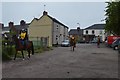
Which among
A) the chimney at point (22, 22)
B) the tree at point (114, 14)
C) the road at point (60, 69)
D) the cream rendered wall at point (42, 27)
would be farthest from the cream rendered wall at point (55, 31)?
the road at point (60, 69)

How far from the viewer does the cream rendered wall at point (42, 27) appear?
66.8 meters

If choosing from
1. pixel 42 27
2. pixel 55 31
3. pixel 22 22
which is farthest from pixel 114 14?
pixel 22 22

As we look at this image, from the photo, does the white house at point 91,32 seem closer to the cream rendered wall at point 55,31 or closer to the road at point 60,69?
the cream rendered wall at point 55,31

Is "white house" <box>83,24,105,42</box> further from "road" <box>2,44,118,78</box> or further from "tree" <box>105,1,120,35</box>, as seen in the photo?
"road" <box>2,44,118,78</box>

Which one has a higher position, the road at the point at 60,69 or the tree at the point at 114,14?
the tree at the point at 114,14

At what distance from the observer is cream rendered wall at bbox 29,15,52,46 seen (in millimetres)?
66812

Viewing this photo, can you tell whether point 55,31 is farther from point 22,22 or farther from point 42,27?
point 22,22

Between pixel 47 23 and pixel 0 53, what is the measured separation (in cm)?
4810

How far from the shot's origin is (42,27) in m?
69.4

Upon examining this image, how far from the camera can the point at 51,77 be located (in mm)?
11922

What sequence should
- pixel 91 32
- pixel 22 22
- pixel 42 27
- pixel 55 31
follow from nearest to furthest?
pixel 55 31 → pixel 42 27 → pixel 22 22 → pixel 91 32

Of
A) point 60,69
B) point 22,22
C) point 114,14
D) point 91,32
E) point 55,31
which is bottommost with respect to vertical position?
point 60,69

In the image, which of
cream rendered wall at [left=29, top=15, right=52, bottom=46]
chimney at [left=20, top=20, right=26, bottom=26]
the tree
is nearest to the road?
the tree

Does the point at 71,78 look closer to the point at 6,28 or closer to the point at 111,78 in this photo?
the point at 111,78
